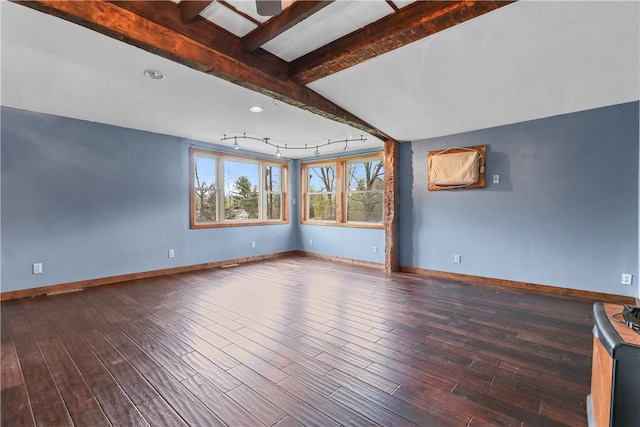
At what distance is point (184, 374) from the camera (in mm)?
1974

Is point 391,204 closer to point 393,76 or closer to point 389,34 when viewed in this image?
point 393,76

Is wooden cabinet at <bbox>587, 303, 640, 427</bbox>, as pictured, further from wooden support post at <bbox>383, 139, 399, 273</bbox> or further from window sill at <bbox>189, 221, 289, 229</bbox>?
window sill at <bbox>189, 221, 289, 229</bbox>

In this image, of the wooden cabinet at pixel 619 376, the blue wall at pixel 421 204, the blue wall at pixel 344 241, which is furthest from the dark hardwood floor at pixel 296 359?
the blue wall at pixel 344 241

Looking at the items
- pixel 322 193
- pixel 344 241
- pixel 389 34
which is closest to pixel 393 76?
pixel 389 34

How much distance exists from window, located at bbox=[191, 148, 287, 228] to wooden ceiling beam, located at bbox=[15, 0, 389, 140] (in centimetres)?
292

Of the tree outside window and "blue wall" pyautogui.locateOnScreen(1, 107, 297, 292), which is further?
the tree outside window

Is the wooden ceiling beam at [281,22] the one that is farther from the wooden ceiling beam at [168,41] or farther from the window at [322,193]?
the window at [322,193]

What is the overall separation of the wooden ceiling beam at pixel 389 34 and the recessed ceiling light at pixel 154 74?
131 centimetres

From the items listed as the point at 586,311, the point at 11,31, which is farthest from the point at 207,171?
the point at 586,311

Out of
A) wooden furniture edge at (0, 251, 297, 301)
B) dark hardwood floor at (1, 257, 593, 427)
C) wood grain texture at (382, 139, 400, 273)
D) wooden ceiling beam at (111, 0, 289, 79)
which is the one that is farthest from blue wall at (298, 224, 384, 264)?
wooden ceiling beam at (111, 0, 289, 79)

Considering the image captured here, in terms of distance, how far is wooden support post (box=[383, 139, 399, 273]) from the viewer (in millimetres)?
4961

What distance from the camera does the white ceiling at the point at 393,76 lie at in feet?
7.07

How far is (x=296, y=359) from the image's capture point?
2162 millimetres

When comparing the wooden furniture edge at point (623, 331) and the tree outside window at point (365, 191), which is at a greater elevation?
the tree outside window at point (365, 191)
